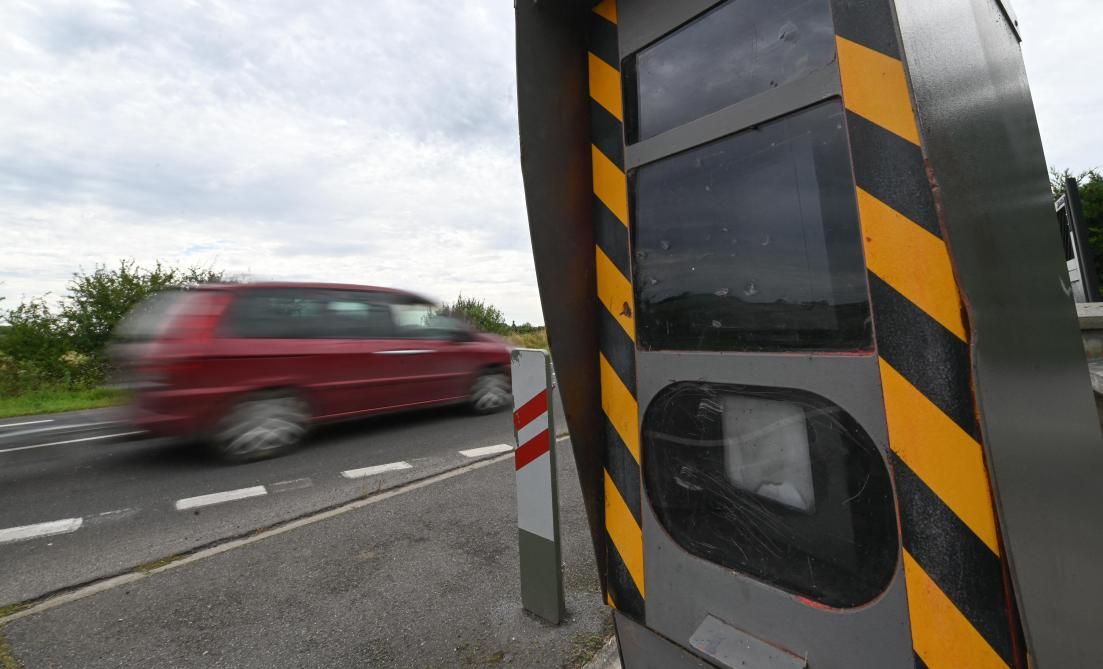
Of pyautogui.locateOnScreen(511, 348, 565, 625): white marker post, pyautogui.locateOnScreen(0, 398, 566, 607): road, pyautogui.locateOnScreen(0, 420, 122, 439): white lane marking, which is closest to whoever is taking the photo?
pyautogui.locateOnScreen(511, 348, 565, 625): white marker post

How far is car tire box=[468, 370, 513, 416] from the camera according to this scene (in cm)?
715

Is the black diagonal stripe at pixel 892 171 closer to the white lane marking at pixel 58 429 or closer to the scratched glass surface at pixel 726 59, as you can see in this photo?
the scratched glass surface at pixel 726 59

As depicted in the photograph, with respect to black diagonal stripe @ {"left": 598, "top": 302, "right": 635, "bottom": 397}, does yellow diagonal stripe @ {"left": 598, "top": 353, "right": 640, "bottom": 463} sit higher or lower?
lower

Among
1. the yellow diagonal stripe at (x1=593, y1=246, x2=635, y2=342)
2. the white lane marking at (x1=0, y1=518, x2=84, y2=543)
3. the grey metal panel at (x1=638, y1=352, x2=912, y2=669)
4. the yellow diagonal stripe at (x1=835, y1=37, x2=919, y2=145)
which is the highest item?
the yellow diagonal stripe at (x1=835, y1=37, x2=919, y2=145)

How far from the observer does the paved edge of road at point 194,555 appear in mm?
2473

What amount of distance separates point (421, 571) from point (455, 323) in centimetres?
452

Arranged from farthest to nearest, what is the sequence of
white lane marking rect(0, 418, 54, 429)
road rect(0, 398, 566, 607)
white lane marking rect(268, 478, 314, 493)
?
1. white lane marking rect(0, 418, 54, 429)
2. white lane marking rect(268, 478, 314, 493)
3. road rect(0, 398, 566, 607)

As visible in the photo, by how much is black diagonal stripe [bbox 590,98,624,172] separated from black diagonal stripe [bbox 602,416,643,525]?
2.54ft

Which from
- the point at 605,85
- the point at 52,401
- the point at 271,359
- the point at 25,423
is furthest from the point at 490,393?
the point at 52,401

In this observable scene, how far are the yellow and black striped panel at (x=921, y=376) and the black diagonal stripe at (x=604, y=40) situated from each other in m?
0.61

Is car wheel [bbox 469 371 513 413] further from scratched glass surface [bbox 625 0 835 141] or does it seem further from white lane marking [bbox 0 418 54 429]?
white lane marking [bbox 0 418 54 429]

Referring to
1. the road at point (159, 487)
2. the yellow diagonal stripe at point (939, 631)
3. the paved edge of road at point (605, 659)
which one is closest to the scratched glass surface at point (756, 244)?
the yellow diagonal stripe at point (939, 631)

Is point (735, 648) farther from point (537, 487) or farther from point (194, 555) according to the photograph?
point (194, 555)

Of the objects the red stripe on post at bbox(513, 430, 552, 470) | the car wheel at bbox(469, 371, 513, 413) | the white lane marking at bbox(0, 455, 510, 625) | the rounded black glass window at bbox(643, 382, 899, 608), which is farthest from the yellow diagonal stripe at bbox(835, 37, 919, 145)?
the car wheel at bbox(469, 371, 513, 413)
